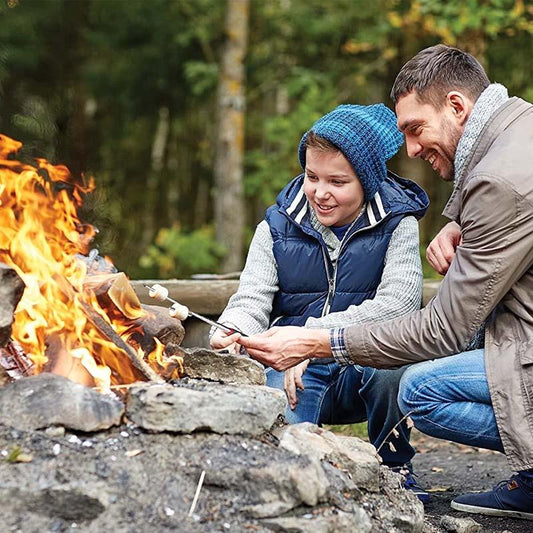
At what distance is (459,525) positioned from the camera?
3.77m

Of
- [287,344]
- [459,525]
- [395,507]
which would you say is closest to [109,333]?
[287,344]

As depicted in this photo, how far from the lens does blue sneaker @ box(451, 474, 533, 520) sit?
4.14 m

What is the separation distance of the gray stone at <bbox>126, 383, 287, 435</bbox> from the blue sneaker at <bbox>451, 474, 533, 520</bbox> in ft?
4.67

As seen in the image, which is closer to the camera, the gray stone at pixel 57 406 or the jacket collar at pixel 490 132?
the gray stone at pixel 57 406

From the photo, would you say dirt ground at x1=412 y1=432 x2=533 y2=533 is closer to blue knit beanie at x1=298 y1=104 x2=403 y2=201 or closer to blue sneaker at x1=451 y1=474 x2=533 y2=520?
blue sneaker at x1=451 y1=474 x2=533 y2=520

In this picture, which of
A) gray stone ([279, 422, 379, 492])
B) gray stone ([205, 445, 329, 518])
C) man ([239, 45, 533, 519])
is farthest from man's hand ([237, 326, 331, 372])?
gray stone ([205, 445, 329, 518])

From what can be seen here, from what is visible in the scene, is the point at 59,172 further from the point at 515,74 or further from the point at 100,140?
the point at 100,140

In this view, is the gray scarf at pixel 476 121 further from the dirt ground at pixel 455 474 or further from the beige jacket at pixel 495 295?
the dirt ground at pixel 455 474

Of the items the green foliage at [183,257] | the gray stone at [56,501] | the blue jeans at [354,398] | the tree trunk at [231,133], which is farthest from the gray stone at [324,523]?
the green foliage at [183,257]

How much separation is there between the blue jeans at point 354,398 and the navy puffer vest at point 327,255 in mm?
290

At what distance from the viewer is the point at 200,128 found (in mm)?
20719

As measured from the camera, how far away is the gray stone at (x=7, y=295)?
3145 millimetres

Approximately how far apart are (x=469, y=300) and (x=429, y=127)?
2.46 feet

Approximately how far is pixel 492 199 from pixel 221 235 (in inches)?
385
